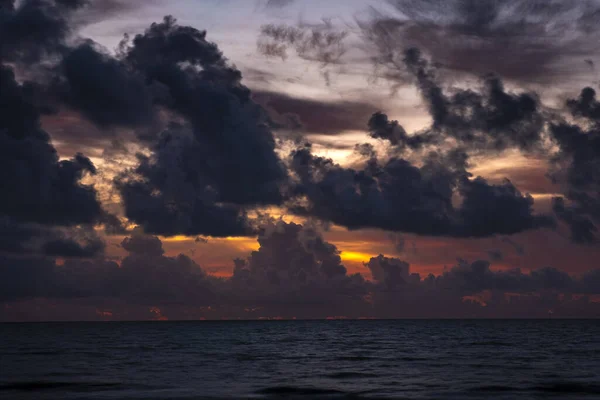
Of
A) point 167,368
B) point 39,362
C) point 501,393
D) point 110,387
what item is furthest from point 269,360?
point 501,393

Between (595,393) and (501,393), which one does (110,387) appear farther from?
(595,393)

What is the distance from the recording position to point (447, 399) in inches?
1921

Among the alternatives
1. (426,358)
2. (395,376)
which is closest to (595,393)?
(395,376)

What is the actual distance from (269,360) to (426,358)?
74.2 feet

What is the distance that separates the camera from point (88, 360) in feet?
291

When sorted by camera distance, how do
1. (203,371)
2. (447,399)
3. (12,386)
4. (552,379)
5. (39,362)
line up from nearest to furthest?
1. (447,399)
2. (12,386)
3. (552,379)
4. (203,371)
5. (39,362)

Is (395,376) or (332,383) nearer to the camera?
(332,383)

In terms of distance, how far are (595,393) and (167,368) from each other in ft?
152

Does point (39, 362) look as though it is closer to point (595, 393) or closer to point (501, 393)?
point (501, 393)

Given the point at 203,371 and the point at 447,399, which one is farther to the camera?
the point at 203,371

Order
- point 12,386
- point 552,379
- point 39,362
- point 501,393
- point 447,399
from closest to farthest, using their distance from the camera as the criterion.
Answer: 1. point 447,399
2. point 501,393
3. point 12,386
4. point 552,379
5. point 39,362

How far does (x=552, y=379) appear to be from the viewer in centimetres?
6319

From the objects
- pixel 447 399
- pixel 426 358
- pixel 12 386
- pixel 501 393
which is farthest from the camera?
pixel 426 358

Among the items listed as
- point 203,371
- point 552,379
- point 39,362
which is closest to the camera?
point 552,379
